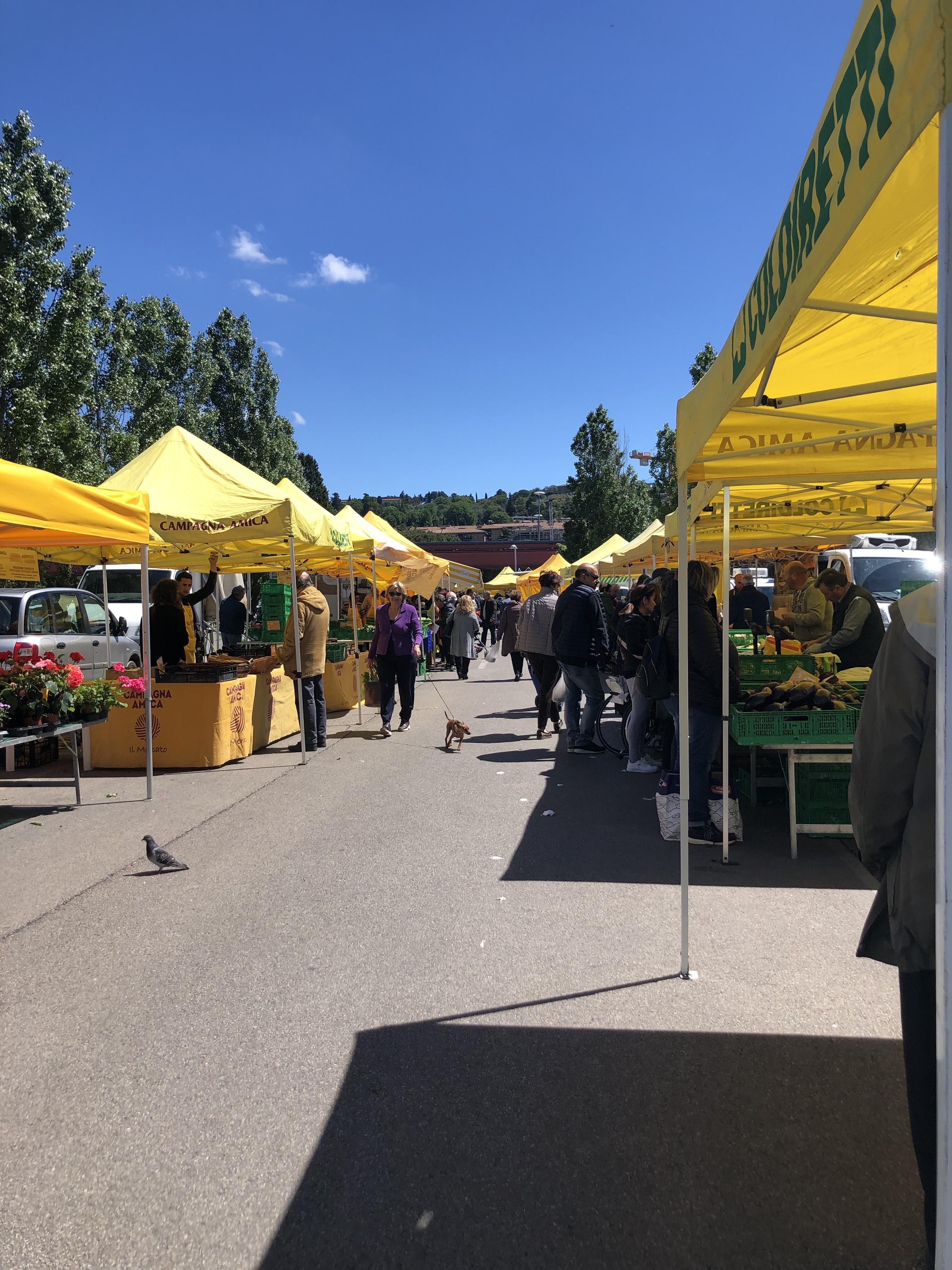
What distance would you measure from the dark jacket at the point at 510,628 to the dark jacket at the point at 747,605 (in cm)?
450

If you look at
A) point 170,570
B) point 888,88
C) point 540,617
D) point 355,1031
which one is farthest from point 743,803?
point 170,570

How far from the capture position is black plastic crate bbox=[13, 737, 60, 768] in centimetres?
919

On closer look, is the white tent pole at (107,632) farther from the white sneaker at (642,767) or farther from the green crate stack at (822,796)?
the green crate stack at (822,796)

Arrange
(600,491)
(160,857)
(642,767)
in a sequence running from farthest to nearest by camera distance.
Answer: (600,491) → (642,767) → (160,857)

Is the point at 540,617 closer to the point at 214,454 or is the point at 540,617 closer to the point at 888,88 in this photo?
the point at 214,454

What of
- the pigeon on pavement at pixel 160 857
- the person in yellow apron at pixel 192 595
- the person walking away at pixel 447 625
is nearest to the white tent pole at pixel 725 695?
the pigeon on pavement at pixel 160 857

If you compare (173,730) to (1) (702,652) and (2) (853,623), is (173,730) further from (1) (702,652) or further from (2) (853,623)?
(2) (853,623)

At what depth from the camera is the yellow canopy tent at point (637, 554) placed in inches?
552

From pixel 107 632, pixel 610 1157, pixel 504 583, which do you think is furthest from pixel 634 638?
pixel 504 583

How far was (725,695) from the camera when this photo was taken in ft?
18.1

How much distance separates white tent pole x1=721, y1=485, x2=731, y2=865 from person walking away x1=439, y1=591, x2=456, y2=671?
580 inches

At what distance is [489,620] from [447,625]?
7.88m

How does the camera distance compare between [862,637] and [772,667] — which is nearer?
[862,637]

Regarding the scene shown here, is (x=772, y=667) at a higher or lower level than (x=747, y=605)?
lower
